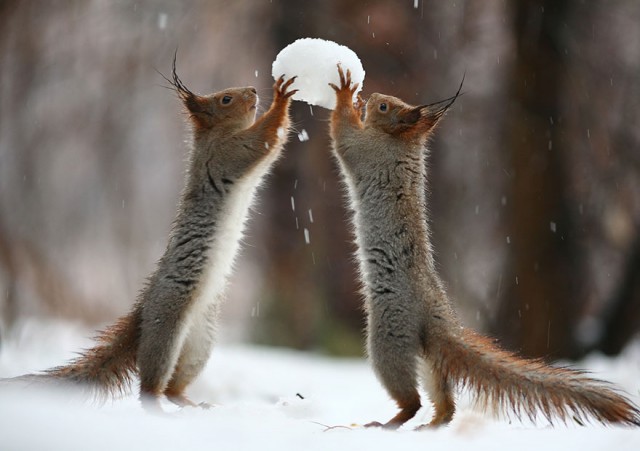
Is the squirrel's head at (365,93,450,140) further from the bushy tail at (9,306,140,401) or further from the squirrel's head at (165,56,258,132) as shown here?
the bushy tail at (9,306,140,401)

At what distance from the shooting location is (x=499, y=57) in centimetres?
1259

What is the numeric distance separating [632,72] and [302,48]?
7700mm

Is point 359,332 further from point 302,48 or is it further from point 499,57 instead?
point 302,48

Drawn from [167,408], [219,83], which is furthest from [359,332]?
[167,408]

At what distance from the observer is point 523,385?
4.64 metres

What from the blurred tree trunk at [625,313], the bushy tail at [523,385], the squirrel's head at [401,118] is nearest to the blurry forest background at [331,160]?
the blurred tree trunk at [625,313]

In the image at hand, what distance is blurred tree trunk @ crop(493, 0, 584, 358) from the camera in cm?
1130

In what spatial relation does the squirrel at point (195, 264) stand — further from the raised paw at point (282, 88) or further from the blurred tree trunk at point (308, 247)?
the blurred tree trunk at point (308, 247)

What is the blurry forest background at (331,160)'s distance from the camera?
A: 11352 millimetres

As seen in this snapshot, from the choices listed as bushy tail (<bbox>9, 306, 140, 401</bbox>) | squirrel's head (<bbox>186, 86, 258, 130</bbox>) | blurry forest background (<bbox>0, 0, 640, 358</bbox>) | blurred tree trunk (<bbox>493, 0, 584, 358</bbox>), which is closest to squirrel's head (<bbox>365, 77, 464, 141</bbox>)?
squirrel's head (<bbox>186, 86, 258, 130</bbox>)

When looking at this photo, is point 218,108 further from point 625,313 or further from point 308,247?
point 308,247

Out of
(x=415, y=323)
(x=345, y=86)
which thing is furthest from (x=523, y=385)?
(x=345, y=86)

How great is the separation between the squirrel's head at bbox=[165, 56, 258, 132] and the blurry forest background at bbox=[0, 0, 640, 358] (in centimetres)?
489

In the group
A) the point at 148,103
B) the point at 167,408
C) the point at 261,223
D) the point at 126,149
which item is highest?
the point at 148,103
